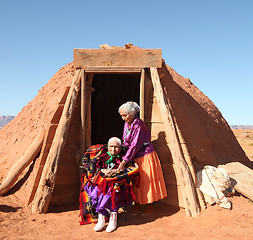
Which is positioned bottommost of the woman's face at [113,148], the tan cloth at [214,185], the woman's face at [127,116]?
the tan cloth at [214,185]

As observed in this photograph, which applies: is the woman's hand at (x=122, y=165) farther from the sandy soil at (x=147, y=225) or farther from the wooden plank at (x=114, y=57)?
the wooden plank at (x=114, y=57)

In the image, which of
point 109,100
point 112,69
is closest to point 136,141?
point 112,69

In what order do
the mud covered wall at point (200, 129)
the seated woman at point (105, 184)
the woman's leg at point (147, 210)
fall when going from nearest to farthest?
the seated woman at point (105, 184)
the woman's leg at point (147, 210)
the mud covered wall at point (200, 129)

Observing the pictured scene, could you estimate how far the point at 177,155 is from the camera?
14.6 feet

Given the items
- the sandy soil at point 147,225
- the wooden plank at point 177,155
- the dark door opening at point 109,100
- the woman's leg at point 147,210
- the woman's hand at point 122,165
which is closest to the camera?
the sandy soil at point 147,225

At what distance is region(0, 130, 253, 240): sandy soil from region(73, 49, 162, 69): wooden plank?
8.47ft

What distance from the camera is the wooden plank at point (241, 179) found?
15.3ft

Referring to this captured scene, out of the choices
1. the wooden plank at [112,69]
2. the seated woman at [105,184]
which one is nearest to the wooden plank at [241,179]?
the seated woman at [105,184]

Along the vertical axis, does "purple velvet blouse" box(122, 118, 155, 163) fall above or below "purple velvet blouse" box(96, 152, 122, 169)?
above

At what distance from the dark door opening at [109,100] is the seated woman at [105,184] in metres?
2.86

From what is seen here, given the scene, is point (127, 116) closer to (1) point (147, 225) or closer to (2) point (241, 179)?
(1) point (147, 225)

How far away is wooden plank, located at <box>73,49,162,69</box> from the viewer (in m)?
4.93

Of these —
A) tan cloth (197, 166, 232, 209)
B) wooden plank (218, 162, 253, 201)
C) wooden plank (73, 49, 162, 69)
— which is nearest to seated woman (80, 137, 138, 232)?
tan cloth (197, 166, 232, 209)

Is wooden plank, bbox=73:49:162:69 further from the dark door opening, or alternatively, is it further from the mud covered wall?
the dark door opening
